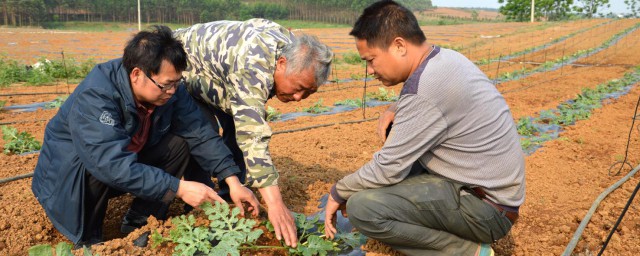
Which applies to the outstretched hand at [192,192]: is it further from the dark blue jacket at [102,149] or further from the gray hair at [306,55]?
the gray hair at [306,55]

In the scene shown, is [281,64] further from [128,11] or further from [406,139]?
[128,11]

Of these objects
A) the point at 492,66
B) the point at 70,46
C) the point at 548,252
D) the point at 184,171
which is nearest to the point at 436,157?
the point at 548,252

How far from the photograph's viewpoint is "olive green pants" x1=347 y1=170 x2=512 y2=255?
82.0 inches

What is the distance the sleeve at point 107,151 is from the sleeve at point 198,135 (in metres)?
0.46

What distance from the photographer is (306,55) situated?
88.4 inches

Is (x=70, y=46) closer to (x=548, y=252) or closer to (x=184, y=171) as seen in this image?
(x=184, y=171)

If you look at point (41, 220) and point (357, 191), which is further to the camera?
point (41, 220)

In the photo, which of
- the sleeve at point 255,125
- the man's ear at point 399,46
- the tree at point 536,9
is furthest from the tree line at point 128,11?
the man's ear at point 399,46

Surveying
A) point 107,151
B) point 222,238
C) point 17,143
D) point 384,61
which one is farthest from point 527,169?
point 17,143

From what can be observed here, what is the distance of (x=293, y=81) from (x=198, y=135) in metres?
0.78

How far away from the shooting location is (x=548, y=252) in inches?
→ 101

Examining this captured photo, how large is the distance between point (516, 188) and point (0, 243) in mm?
2618

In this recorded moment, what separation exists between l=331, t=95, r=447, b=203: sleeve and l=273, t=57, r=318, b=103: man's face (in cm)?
50

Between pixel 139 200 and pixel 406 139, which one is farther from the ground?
pixel 406 139
